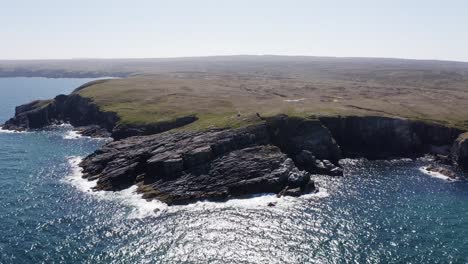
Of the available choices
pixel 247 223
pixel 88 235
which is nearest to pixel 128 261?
pixel 88 235

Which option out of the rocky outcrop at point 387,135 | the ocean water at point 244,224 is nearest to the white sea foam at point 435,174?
the ocean water at point 244,224

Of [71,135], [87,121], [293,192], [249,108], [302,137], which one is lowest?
[71,135]

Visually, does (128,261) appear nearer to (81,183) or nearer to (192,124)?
(81,183)

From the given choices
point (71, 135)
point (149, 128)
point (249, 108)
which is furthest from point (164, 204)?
point (71, 135)

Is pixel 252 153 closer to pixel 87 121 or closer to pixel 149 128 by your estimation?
pixel 149 128

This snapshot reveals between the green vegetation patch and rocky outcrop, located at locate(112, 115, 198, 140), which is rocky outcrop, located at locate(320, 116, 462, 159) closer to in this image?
the green vegetation patch

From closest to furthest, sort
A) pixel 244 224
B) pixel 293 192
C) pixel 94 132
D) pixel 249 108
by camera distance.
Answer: pixel 244 224 < pixel 293 192 < pixel 249 108 < pixel 94 132
